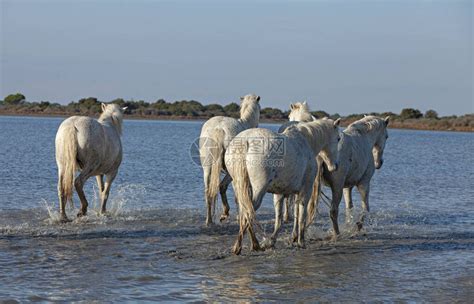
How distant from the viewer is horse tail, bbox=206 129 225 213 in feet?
34.4

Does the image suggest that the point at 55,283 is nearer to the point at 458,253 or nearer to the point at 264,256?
the point at 264,256

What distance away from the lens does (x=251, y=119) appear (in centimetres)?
1129

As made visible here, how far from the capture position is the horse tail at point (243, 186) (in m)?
8.20

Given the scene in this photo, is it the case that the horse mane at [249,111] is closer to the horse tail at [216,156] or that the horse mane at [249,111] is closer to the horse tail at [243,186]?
the horse tail at [216,156]

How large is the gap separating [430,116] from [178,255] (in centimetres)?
8713

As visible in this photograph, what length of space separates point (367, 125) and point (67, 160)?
4.66 m

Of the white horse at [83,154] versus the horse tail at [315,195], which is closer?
the horse tail at [315,195]

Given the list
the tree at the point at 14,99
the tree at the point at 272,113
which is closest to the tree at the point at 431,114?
the tree at the point at 272,113

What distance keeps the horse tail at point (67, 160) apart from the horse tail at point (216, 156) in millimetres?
2086

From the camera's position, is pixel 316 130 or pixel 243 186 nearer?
pixel 243 186

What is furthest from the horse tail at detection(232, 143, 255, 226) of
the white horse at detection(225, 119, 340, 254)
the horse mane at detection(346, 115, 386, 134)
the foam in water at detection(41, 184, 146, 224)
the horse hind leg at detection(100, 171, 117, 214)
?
the horse hind leg at detection(100, 171, 117, 214)

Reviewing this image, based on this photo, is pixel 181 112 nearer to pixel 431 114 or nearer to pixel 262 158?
pixel 431 114

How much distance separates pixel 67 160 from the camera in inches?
417

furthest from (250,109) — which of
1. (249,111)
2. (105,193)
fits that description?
(105,193)
